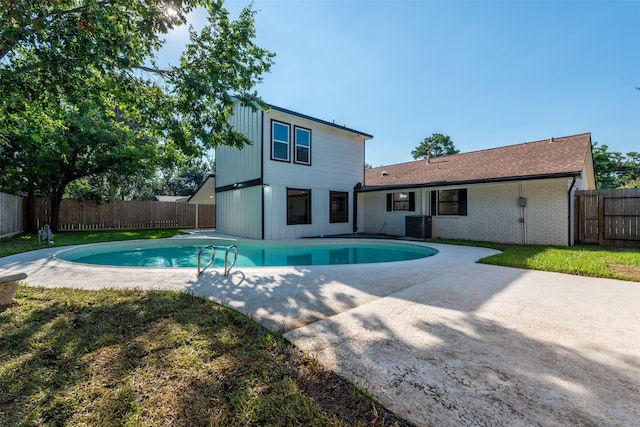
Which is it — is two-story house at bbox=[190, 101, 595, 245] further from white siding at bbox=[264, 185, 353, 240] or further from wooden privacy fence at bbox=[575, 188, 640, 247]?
wooden privacy fence at bbox=[575, 188, 640, 247]

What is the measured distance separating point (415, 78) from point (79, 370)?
1355cm

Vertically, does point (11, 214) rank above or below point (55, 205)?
below

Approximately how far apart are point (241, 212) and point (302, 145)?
4.30 metres

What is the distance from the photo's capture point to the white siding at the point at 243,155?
37.8ft

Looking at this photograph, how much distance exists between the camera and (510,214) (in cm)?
1045

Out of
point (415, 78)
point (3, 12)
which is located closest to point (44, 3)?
point (3, 12)

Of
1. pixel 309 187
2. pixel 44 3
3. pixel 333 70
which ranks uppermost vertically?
pixel 333 70

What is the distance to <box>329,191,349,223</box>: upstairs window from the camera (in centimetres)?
1377

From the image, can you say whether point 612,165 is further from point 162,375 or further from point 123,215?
point 123,215

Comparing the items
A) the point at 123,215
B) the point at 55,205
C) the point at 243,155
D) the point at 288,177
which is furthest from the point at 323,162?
the point at 55,205

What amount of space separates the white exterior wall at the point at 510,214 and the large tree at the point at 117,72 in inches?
350

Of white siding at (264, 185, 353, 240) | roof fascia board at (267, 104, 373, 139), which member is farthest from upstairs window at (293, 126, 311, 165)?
white siding at (264, 185, 353, 240)

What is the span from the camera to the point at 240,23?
8.40m

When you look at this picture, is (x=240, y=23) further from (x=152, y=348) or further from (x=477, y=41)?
(x=152, y=348)
